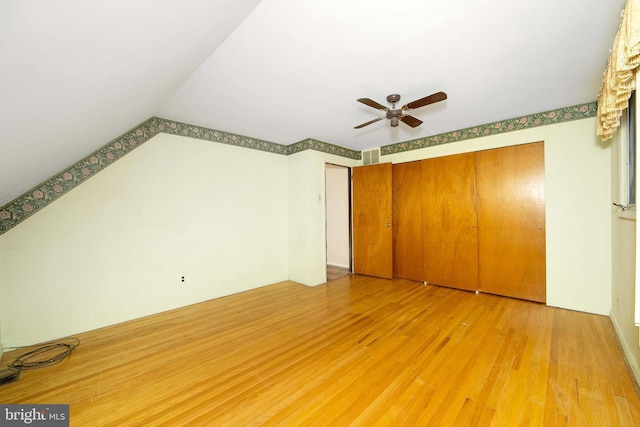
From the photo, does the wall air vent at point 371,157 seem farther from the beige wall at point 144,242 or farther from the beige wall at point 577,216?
the beige wall at point 577,216

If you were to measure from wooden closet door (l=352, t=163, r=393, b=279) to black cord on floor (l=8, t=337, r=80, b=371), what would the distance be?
13.0 ft

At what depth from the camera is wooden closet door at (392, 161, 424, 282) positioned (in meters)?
4.00

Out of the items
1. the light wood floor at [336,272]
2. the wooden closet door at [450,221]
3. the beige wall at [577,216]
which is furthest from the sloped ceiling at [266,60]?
the light wood floor at [336,272]

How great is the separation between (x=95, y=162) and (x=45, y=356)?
1883 mm

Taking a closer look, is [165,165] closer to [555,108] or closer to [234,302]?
[234,302]

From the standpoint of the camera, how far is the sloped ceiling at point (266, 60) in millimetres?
898

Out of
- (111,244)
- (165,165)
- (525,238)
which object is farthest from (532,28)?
(111,244)

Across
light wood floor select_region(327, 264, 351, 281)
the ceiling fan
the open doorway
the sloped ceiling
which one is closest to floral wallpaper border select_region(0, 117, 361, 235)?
the sloped ceiling

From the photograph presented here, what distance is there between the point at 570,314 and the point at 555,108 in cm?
248

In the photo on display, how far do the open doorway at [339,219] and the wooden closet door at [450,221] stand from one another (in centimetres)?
152

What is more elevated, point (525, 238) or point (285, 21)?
point (285, 21)

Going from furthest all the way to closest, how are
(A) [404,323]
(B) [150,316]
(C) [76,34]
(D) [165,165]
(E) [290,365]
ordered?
(D) [165,165] < (B) [150,316] < (A) [404,323] < (E) [290,365] < (C) [76,34]

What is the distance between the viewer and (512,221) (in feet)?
10.5

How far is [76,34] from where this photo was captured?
84cm
